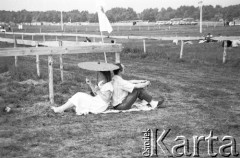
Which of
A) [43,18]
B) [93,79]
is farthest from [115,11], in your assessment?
[93,79]

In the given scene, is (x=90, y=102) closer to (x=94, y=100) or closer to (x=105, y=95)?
(x=94, y=100)

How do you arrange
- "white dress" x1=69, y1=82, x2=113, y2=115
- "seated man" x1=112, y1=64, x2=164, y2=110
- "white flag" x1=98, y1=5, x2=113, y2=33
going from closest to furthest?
"white dress" x1=69, y1=82, x2=113, y2=115
"seated man" x1=112, y1=64, x2=164, y2=110
"white flag" x1=98, y1=5, x2=113, y2=33

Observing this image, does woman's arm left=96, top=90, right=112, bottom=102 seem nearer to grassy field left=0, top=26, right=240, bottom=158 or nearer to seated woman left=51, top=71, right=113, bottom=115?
seated woman left=51, top=71, right=113, bottom=115

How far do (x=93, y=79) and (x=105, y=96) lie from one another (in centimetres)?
497

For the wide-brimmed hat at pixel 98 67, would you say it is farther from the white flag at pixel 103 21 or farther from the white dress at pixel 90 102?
the white flag at pixel 103 21

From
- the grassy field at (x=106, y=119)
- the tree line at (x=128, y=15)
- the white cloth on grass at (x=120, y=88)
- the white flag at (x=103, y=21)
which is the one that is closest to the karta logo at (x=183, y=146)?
the grassy field at (x=106, y=119)

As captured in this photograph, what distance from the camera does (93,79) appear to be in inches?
A: 510

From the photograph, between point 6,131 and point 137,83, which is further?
point 137,83

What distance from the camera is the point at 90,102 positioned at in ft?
26.4

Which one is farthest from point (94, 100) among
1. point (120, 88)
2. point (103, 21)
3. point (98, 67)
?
point (103, 21)

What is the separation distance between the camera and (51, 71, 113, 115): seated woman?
793 cm

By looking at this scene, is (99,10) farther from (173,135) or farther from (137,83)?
(173,135)

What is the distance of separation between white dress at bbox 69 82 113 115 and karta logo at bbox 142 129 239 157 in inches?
70.5

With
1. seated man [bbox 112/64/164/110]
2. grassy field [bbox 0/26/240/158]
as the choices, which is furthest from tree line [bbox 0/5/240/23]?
seated man [bbox 112/64/164/110]
